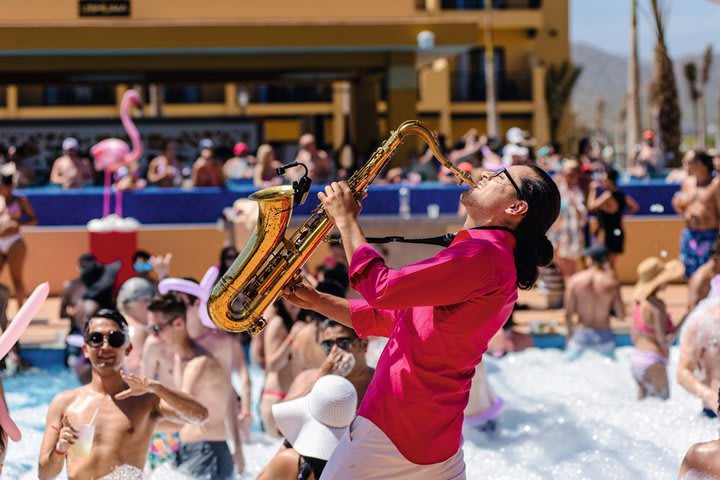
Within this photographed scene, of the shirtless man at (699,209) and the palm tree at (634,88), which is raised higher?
the palm tree at (634,88)

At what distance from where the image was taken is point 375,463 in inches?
133

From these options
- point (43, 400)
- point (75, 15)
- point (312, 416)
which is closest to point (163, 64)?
point (75, 15)

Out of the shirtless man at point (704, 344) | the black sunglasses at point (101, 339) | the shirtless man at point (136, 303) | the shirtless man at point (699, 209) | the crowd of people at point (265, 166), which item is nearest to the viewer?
the black sunglasses at point (101, 339)

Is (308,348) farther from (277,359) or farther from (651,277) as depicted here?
(651,277)

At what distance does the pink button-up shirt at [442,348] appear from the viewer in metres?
3.23

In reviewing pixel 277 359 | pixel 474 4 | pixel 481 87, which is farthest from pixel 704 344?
pixel 481 87

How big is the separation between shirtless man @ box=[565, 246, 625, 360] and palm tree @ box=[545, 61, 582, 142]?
108 ft

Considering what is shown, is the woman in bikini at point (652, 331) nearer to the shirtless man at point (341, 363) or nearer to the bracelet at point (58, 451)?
the shirtless man at point (341, 363)

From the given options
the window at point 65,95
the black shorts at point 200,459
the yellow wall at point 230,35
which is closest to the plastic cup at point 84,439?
the black shorts at point 200,459

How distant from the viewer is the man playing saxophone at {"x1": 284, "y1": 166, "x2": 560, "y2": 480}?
129 inches

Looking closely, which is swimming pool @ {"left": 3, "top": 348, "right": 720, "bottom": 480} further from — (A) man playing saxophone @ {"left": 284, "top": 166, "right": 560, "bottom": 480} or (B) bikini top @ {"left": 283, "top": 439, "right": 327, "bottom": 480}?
(A) man playing saxophone @ {"left": 284, "top": 166, "right": 560, "bottom": 480}

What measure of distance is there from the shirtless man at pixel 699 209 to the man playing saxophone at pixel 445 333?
7.74m

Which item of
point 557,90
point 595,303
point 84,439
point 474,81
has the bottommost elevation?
point 595,303

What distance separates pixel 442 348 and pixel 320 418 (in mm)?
800
